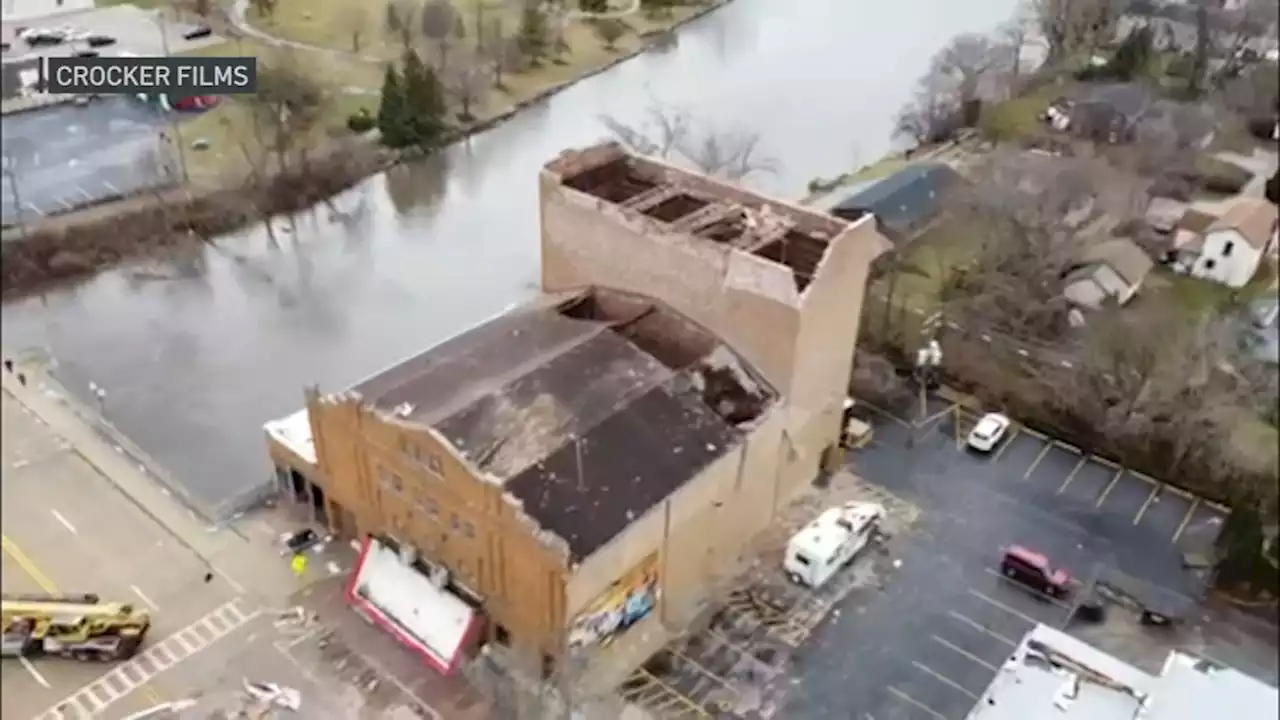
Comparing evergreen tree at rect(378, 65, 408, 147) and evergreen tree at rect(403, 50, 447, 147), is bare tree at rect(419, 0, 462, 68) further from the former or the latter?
evergreen tree at rect(378, 65, 408, 147)

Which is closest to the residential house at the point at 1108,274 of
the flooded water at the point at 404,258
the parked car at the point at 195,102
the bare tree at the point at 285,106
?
the flooded water at the point at 404,258

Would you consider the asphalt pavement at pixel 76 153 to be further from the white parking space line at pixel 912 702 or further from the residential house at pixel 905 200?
the residential house at pixel 905 200

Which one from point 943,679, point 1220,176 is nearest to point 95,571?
point 943,679

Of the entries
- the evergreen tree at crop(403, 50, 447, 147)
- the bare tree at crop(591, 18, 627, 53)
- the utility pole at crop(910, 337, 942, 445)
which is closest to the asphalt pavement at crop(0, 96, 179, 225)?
the evergreen tree at crop(403, 50, 447, 147)

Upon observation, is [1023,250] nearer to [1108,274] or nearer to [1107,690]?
[1108,274]

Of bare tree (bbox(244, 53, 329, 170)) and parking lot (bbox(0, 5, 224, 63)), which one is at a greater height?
parking lot (bbox(0, 5, 224, 63))

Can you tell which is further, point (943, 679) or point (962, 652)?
point (962, 652)
